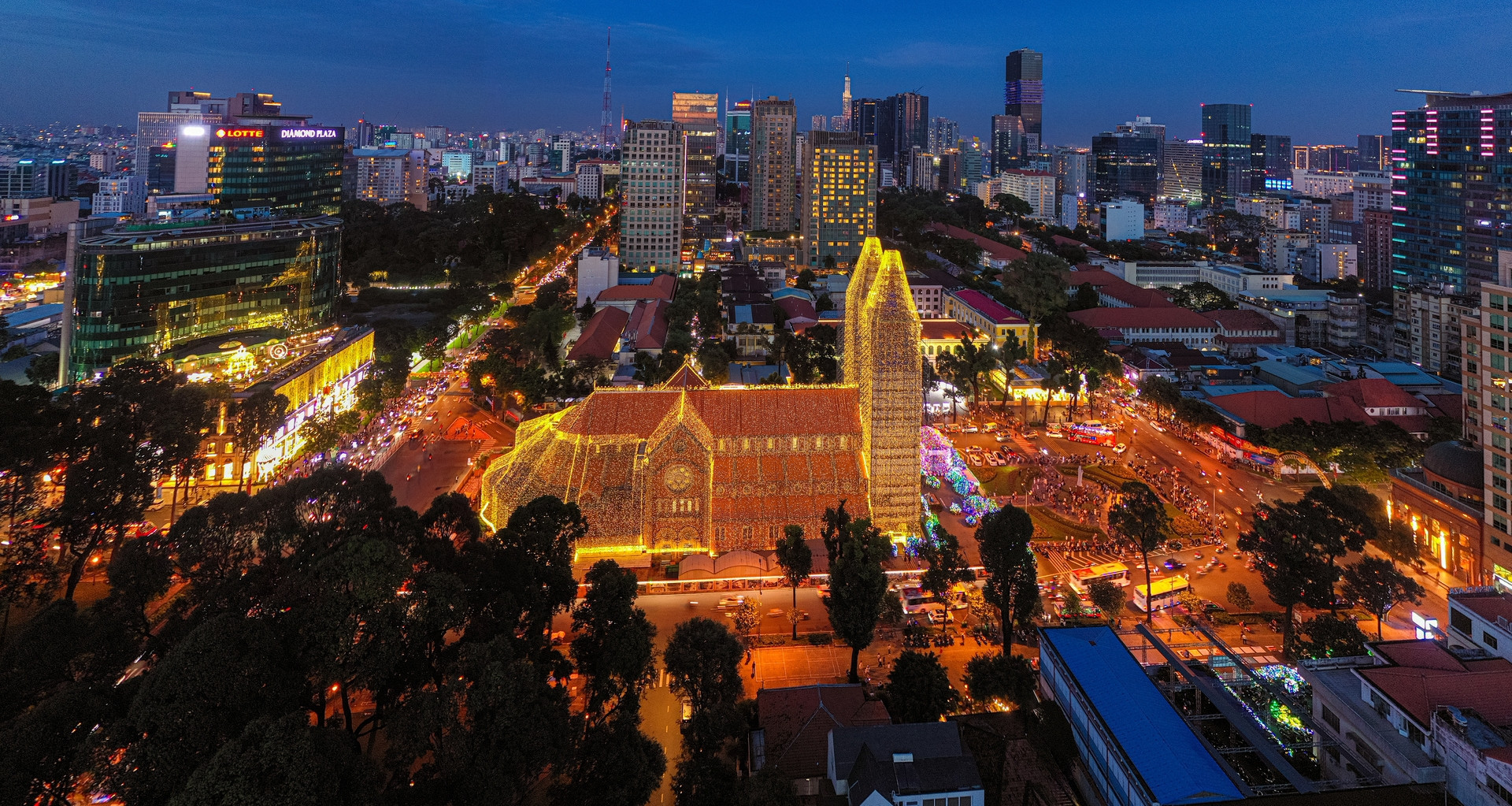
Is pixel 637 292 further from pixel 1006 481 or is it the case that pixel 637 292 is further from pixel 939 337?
pixel 1006 481

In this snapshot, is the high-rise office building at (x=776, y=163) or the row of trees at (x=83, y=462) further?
the high-rise office building at (x=776, y=163)

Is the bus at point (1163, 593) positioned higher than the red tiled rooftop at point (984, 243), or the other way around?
the red tiled rooftop at point (984, 243)

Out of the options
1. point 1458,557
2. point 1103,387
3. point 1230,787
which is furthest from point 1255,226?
point 1230,787

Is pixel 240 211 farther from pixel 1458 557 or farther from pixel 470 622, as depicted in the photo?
pixel 1458 557

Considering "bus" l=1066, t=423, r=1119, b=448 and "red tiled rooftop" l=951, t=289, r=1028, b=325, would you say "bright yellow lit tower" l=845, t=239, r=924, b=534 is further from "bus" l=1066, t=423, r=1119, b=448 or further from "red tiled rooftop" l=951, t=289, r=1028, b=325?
"red tiled rooftop" l=951, t=289, r=1028, b=325

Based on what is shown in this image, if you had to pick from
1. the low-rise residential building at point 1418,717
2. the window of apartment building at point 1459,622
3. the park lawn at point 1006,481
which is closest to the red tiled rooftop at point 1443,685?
the low-rise residential building at point 1418,717

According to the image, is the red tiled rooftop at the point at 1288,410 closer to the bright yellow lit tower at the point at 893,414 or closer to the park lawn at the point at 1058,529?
the park lawn at the point at 1058,529

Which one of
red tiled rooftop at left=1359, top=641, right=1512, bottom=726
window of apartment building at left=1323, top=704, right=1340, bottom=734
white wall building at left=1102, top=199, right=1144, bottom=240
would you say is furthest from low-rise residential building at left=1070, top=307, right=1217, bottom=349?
white wall building at left=1102, top=199, right=1144, bottom=240
